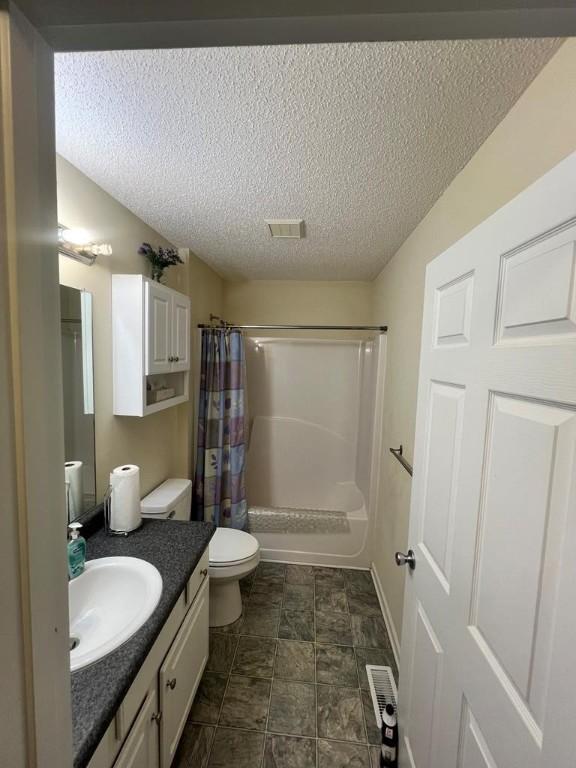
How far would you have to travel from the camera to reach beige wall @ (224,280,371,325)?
2.99 m

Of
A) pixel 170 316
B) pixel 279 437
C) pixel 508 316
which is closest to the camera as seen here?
pixel 508 316

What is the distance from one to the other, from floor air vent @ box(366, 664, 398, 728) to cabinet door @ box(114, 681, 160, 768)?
3.22 feet

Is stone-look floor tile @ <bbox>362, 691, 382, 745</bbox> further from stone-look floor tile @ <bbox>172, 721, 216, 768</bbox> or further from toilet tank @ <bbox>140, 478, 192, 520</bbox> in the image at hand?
toilet tank @ <bbox>140, 478, 192, 520</bbox>


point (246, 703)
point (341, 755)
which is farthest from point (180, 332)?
point (341, 755)

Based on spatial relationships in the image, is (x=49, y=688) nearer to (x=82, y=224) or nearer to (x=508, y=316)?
(x=508, y=316)

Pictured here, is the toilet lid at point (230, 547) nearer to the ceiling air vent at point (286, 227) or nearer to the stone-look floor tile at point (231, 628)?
the stone-look floor tile at point (231, 628)

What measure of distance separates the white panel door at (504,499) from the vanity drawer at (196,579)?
0.85 metres

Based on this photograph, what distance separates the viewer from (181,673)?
120cm

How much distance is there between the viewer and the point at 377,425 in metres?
2.42

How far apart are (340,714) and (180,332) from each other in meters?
2.08

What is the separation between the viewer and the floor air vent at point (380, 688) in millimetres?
1486

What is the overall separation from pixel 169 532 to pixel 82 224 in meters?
1.38

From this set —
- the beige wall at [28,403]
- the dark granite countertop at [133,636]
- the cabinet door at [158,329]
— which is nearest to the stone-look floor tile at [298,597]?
the dark granite countertop at [133,636]

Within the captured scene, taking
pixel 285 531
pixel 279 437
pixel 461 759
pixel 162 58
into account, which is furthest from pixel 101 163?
pixel 285 531
